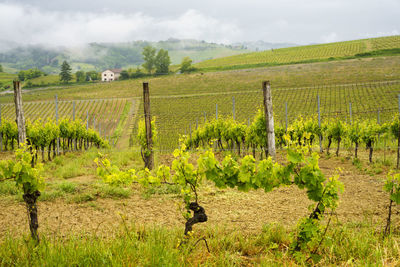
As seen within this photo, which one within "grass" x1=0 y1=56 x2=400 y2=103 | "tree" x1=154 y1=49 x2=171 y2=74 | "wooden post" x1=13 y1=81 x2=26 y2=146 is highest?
"tree" x1=154 y1=49 x2=171 y2=74

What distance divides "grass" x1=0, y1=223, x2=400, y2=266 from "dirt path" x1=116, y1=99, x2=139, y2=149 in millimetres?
16884

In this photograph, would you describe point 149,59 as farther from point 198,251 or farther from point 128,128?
point 198,251

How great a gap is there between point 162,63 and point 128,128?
4955cm

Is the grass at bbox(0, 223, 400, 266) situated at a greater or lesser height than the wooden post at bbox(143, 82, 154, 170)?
lesser

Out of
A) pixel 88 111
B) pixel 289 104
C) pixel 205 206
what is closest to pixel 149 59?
pixel 88 111

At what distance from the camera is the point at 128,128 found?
2584 cm

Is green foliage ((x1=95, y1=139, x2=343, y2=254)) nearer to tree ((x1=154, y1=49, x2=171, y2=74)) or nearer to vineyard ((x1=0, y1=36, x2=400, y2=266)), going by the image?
vineyard ((x1=0, y1=36, x2=400, y2=266))

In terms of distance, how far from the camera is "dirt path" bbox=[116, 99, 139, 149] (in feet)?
69.9

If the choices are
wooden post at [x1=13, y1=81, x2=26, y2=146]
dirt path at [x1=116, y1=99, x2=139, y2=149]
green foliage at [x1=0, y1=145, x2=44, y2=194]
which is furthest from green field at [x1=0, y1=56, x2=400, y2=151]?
green foliage at [x1=0, y1=145, x2=44, y2=194]

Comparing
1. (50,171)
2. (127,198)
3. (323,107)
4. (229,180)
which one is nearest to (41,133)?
(50,171)

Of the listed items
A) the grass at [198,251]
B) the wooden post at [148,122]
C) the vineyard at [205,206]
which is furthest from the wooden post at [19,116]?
the grass at [198,251]

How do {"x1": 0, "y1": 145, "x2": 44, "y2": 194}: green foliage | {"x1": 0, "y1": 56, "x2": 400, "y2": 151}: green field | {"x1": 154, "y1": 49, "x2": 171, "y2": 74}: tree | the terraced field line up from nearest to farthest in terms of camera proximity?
{"x1": 0, "y1": 145, "x2": 44, "y2": 194}: green foliage < {"x1": 0, "y1": 56, "x2": 400, "y2": 151}: green field < the terraced field < {"x1": 154, "y1": 49, "x2": 171, "y2": 74}: tree

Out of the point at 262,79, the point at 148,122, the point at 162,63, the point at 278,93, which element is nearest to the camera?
the point at 148,122

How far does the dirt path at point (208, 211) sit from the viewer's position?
4.16m
